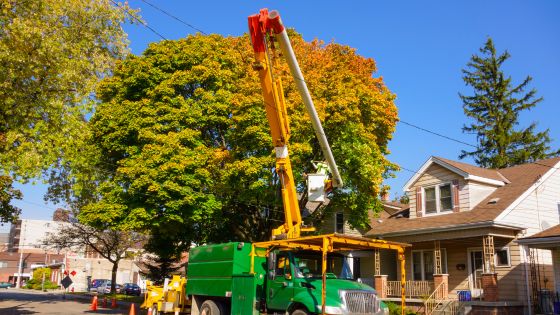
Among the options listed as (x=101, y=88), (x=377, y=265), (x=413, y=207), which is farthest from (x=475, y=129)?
(x=101, y=88)

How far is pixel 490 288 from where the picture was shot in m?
19.3

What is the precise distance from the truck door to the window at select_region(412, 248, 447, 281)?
13320 mm

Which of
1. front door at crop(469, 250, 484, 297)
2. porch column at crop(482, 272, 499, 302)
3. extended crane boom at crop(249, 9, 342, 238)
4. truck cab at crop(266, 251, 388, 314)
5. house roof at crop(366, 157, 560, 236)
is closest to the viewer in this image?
truck cab at crop(266, 251, 388, 314)

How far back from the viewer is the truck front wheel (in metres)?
15.8

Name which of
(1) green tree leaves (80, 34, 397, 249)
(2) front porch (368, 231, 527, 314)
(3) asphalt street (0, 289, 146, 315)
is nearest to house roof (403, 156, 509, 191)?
(1) green tree leaves (80, 34, 397, 249)

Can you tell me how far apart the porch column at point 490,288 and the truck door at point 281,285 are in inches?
392

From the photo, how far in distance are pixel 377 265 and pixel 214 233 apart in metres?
8.77

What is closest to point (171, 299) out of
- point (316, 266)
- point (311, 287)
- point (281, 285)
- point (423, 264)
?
point (281, 285)

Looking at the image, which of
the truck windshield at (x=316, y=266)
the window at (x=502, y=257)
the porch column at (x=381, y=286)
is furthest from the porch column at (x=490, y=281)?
the truck windshield at (x=316, y=266)

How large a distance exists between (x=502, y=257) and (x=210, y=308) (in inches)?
518

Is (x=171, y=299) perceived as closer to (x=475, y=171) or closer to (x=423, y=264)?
(x=423, y=264)

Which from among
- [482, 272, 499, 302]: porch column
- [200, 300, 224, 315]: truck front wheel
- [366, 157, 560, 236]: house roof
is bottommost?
[200, 300, 224, 315]: truck front wheel

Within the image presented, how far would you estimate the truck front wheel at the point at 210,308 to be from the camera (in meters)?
15.8

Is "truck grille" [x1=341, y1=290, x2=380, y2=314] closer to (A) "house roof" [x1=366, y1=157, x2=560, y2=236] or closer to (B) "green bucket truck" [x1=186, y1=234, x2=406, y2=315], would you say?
(B) "green bucket truck" [x1=186, y1=234, x2=406, y2=315]
